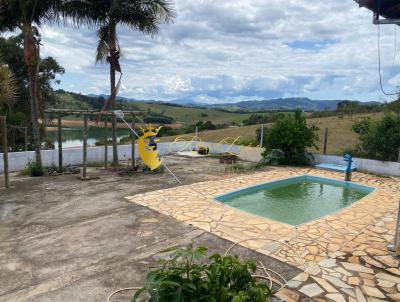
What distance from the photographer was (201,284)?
289cm

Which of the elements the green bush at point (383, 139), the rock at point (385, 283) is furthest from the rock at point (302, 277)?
the green bush at point (383, 139)

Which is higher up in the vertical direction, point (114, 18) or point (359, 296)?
point (114, 18)

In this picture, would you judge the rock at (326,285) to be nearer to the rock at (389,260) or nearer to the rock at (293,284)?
the rock at (293,284)

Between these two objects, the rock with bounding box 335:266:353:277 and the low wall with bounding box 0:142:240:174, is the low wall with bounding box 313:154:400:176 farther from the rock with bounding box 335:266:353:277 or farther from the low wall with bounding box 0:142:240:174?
the rock with bounding box 335:266:353:277

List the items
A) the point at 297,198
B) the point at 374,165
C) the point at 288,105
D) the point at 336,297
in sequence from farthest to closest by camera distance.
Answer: the point at 288,105
the point at 374,165
the point at 297,198
the point at 336,297

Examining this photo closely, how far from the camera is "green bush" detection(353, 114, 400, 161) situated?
11.4 meters

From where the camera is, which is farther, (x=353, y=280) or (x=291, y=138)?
(x=291, y=138)

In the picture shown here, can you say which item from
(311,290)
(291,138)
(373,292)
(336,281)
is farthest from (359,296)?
(291,138)

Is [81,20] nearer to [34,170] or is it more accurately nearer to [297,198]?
[34,170]

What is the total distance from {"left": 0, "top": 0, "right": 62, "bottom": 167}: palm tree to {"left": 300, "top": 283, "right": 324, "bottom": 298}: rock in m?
9.24

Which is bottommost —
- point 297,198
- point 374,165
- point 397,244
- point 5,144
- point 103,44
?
point 297,198

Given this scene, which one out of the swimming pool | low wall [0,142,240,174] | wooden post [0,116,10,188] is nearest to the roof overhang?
the swimming pool

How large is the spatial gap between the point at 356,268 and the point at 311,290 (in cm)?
101

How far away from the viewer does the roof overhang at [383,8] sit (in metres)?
4.74
